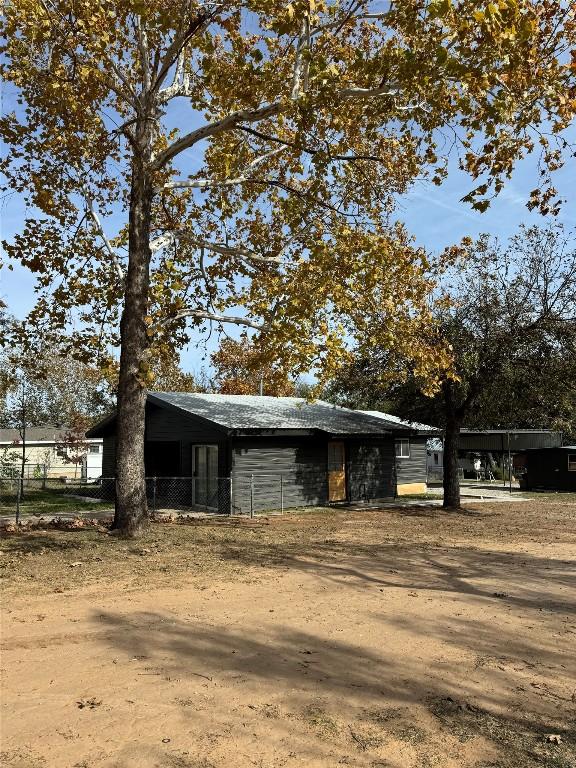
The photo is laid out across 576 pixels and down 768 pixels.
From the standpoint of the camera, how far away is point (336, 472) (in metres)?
23.9

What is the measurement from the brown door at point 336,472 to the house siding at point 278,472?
0.39 m

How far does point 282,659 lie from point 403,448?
2257cm

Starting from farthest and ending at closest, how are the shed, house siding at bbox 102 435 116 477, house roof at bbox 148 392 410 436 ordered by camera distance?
the shed, house siding at bbox 102 435 116 477, house roof at bbox 148 392 410 436

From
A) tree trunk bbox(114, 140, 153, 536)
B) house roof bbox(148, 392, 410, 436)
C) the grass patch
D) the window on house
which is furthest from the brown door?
tree trunk bbox(114, 140, 153, 536)

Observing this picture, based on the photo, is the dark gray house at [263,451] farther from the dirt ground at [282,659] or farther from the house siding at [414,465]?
the dirt ground at [282,659]

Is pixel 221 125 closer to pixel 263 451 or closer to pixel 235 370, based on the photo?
pixel 263 451

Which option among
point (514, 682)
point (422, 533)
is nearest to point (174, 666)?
point (514, 682)

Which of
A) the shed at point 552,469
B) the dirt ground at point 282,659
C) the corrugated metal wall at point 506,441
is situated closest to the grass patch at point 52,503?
the dirt ground at point 282,659

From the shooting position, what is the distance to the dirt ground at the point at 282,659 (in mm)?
4168

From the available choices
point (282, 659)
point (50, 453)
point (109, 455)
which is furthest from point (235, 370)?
point (282, 659)

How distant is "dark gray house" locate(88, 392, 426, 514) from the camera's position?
66.7ft

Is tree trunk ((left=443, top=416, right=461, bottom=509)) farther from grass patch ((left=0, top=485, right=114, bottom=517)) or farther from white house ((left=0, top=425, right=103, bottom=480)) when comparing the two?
white house ((left=0, top=425, right=103, bottom=480))

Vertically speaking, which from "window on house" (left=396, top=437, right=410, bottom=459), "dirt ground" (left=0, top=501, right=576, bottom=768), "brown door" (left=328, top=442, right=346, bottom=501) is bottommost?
"dirt ground" (left=0, top=501, right=576, bottom=768)

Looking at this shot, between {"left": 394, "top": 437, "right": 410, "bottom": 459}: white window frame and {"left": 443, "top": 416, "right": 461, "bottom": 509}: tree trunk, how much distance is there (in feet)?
14.3
